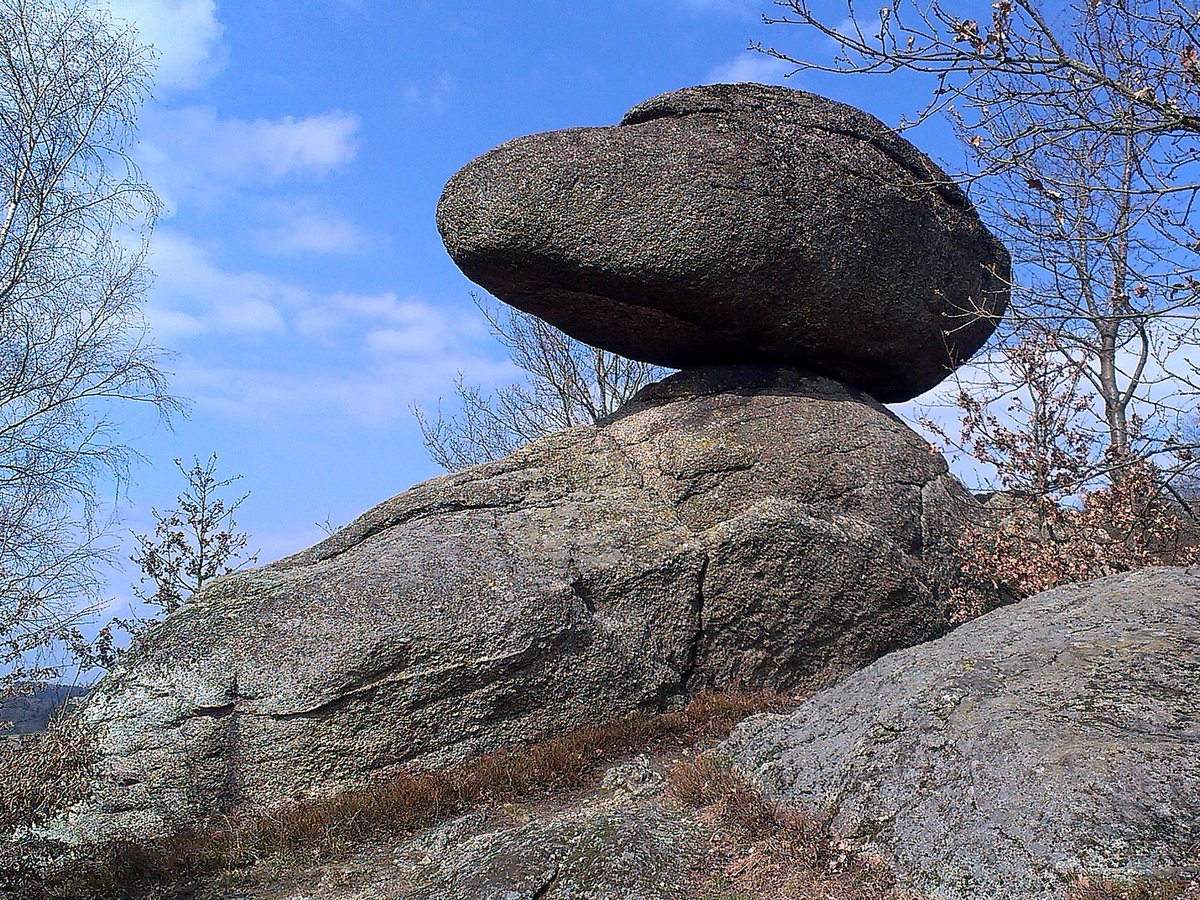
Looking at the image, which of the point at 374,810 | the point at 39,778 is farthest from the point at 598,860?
the point at 39,778

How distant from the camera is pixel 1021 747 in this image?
15.2ft

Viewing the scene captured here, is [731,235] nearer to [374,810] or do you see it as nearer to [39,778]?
[374,810]

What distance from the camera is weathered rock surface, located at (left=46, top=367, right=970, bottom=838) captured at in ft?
21.1

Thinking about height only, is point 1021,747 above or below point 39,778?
below

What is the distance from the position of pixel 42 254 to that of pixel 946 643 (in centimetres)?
1053

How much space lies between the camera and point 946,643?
242 inches

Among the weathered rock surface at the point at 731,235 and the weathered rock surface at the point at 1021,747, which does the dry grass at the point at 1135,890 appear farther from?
the weathered rock surface at the point at 731,235

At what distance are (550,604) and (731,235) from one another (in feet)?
10.9

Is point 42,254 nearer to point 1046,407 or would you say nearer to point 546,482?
point 546,482

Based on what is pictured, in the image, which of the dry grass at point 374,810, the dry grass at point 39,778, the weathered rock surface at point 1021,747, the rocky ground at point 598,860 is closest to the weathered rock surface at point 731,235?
the weathered rock surface at point 1021,747

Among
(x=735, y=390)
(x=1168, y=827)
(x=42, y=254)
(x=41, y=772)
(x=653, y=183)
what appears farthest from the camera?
(x=42, y=254)

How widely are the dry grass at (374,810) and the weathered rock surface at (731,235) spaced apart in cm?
350

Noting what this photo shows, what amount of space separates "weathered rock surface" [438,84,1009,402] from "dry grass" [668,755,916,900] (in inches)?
163

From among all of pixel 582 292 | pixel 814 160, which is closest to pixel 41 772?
pixel 582 292
